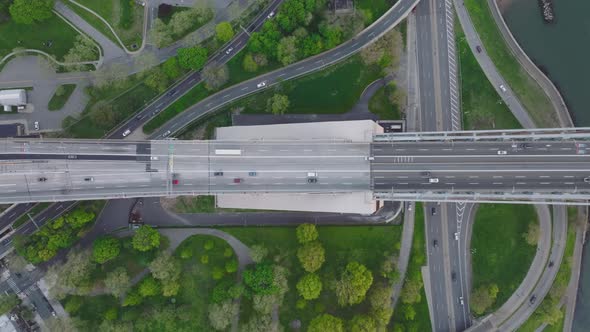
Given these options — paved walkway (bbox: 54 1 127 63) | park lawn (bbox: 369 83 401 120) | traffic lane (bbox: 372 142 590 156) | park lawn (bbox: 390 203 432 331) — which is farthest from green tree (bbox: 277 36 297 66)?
park lawn (bbox: 390 203 432 331)

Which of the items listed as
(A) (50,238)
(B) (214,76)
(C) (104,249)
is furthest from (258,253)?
(A) (50,238)

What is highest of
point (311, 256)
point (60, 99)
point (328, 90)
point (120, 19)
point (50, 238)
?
point (120, 19)

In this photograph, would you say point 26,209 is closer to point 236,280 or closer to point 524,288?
point 236,280

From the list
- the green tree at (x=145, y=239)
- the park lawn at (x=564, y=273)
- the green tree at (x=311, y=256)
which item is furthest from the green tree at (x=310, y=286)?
the park lawn at (x=564, y=273)

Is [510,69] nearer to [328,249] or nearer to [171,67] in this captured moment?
[328,249]

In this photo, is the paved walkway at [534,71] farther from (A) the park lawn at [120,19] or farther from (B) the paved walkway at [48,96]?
(B) the paved walkway at [48,96]
